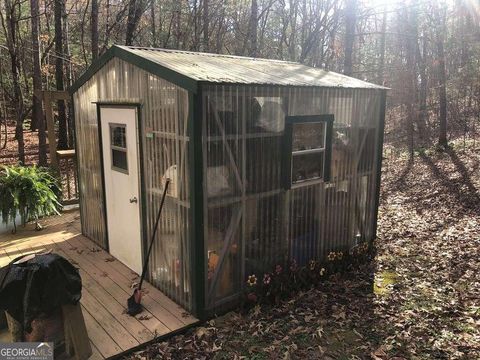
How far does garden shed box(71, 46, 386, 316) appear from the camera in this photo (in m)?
3.96

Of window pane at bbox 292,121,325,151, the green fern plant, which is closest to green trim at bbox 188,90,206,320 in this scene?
window pane at bbox 292,121,325,151

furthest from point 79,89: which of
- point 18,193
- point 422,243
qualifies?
point 422,243

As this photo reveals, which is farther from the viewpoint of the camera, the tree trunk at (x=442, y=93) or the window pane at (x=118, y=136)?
the tree trunk at (x=442, y=93)

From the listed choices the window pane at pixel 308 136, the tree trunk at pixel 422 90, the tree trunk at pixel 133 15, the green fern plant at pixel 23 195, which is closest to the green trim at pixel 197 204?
the window pane at pixel 308 136

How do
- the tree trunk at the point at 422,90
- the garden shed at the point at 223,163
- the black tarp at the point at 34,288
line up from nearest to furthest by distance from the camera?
the black tarp at the point at 34,288, the garden shed at the point at 223,163, the tree trunk at the point at 422,90

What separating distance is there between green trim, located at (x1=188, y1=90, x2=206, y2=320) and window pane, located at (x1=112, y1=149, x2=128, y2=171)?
153 cm

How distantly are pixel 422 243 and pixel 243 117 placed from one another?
4.05 m

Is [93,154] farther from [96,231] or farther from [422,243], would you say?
[422,243]

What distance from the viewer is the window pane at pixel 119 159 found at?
5025mm

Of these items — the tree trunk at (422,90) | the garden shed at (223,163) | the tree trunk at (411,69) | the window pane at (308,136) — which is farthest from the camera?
the tree trunk at (422,90)

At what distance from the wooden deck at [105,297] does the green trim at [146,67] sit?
2.36 meters

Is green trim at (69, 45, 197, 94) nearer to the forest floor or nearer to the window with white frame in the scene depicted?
the window with white frame

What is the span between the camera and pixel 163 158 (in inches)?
169

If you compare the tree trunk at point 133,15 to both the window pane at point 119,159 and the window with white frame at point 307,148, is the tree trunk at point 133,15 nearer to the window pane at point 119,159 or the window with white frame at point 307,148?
the window pane at point 119,159
